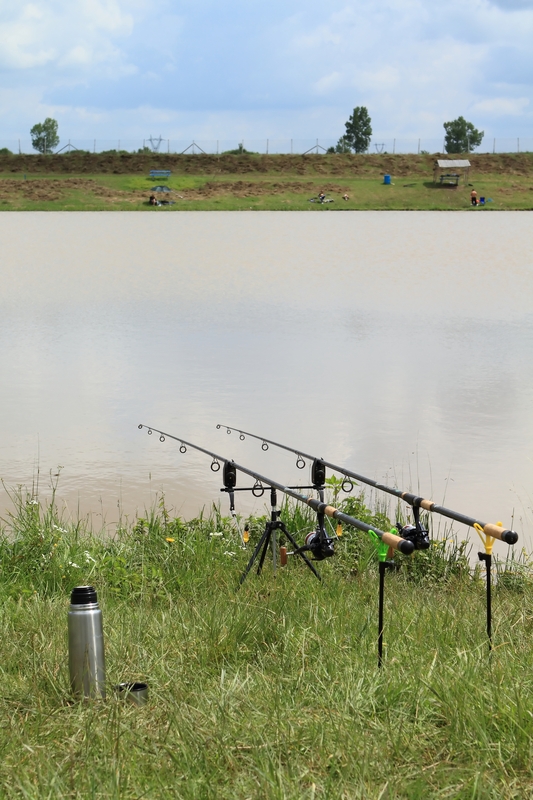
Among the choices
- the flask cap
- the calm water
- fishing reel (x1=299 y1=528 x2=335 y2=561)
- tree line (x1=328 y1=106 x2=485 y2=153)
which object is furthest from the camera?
tree line (x1=328 y1=106 x2=485 y2=153)

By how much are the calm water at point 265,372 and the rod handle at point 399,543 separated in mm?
5773

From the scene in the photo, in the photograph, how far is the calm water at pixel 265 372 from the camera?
11.4m

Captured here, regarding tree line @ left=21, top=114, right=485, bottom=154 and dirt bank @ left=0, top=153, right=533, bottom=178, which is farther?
tree line @ left=21, top=114, right=485, bottom=154

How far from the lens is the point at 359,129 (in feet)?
426

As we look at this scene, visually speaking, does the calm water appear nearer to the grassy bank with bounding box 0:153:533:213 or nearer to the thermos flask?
the thermos flask

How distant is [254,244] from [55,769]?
159 ft

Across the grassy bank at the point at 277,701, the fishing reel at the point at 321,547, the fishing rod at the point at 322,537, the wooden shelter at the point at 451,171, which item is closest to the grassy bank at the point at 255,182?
the wooden shelter at the point at 451,171

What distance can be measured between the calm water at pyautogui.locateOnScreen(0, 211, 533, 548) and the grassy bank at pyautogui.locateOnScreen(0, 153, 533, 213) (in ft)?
97.3

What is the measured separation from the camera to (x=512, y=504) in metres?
10.2

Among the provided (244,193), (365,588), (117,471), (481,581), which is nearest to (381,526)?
(481,581)

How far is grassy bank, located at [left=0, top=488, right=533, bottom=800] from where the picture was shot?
3.27 meters

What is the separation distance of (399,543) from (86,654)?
1.31m

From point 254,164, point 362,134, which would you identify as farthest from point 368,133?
point 254,164

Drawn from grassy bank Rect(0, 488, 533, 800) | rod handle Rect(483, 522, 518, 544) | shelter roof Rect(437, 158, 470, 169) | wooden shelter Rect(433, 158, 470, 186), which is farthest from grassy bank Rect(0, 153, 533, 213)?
rod handle Rect(483, 522, 518, 544)
